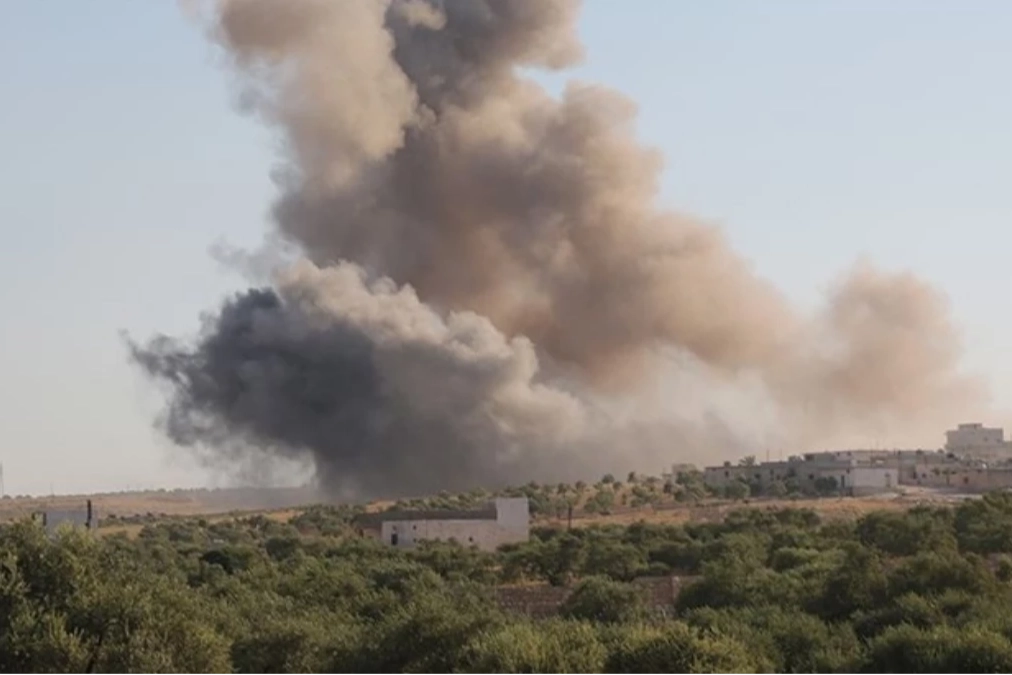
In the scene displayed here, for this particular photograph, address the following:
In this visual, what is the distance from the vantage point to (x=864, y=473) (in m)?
76.1

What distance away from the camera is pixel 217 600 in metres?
29.8

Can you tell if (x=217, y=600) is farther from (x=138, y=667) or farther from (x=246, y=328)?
(x=246, y=328)

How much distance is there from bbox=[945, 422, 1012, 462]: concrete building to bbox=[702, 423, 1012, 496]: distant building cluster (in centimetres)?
420

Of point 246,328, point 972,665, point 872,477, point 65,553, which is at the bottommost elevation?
point 972,665

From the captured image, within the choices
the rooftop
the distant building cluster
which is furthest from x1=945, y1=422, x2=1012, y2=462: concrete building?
the rooftop

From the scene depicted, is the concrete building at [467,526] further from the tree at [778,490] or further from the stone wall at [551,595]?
the tree at [778,490]

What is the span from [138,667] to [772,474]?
65.8 m

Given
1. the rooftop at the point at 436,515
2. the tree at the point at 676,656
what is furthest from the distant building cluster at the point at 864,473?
the tree at the point at 676,656

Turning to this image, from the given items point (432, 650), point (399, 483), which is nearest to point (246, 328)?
point (399, 483)

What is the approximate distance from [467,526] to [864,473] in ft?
91.8

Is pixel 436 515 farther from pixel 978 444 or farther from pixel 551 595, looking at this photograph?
pixel 978 444

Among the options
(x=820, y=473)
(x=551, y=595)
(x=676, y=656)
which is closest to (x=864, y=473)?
(x=820, y=473)

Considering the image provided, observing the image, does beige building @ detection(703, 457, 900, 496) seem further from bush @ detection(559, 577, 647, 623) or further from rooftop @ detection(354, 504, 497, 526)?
bush @ detection(559, 577, 647, 623)

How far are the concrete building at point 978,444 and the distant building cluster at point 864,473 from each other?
420cm
